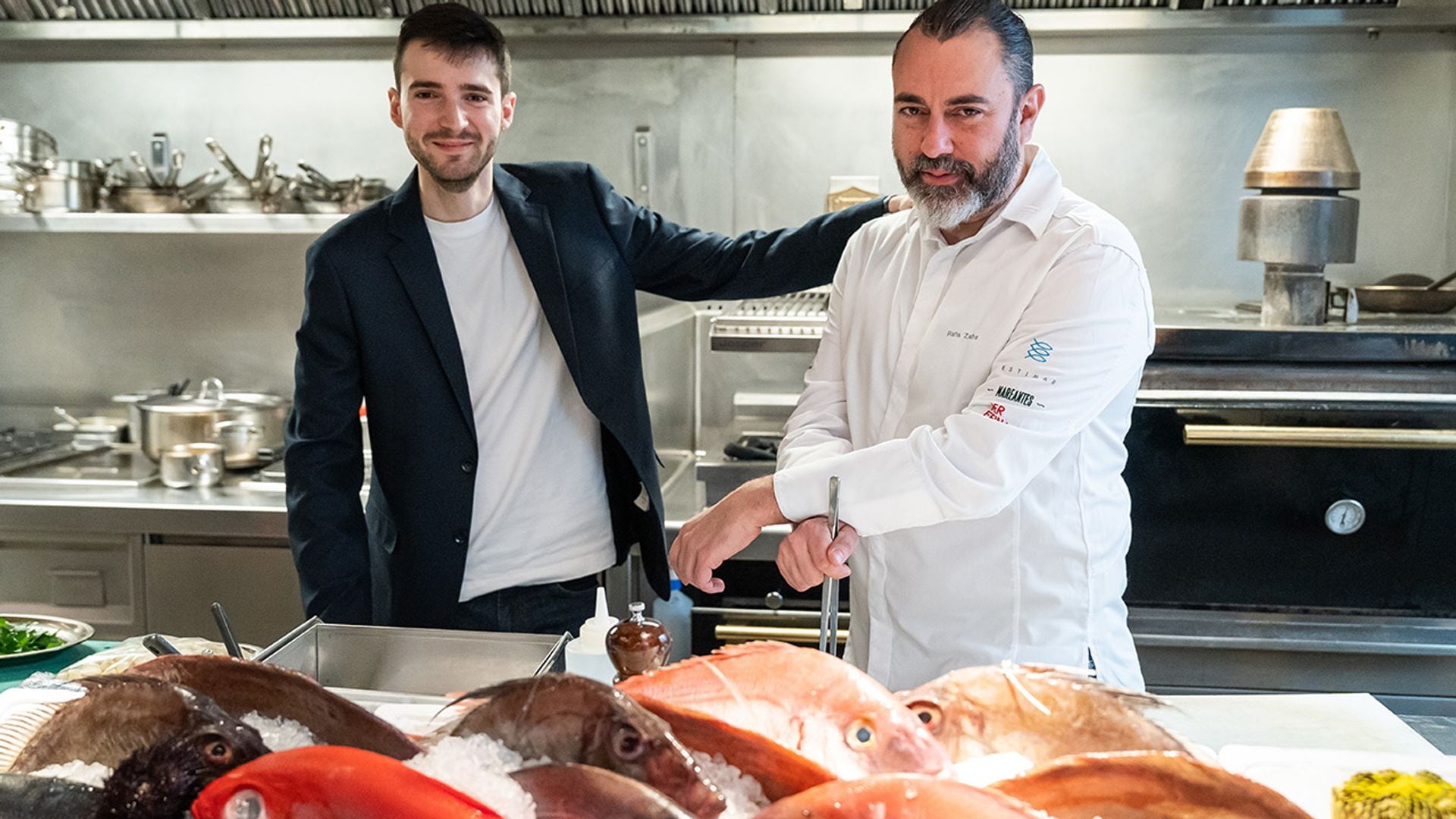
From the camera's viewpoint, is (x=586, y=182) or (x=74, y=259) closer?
(x=586, y=182)

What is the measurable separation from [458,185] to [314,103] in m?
1.98

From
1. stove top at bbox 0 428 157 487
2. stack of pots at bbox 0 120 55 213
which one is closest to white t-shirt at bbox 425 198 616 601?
stove top at bbox 0 428 157 487

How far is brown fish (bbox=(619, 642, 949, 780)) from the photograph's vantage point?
2.54 ft

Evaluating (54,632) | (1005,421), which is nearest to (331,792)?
(1005,421)

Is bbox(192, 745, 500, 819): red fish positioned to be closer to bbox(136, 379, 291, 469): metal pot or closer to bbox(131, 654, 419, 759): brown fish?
bbox(131, 654, 419, 759): brown fish

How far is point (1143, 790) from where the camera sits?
0.68m

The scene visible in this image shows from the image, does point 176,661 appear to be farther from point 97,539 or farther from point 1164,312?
point 1164,312

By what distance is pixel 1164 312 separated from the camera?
380 centimetres

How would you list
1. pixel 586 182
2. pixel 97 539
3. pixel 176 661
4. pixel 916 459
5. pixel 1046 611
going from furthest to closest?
pixel 97 539 → pixel 586 182 → pixel 1046 611 → pixel 916 459 → pixel 176 661

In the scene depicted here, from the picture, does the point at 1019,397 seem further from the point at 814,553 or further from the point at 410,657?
the point at 410,657

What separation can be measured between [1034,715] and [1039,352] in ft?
2.98

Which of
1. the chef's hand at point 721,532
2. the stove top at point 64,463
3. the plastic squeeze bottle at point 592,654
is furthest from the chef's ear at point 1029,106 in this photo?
the stove top at point 64,463

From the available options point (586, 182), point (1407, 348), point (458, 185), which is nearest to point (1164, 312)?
point (1407, 348)

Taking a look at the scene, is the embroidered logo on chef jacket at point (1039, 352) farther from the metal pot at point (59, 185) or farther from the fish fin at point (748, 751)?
the metal pot at point (59, 185)
